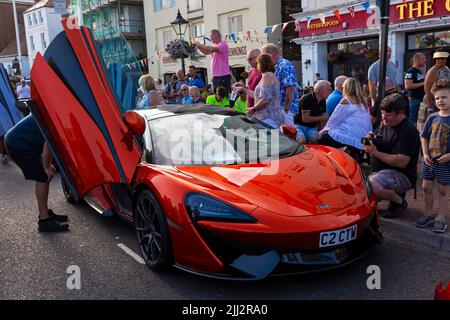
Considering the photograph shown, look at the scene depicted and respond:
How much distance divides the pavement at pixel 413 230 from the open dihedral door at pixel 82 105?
2.62 metres

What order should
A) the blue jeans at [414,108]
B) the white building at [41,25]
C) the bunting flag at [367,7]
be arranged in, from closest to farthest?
the blue jeans at [414,108] → the bunting flag at [367,7] → the white building at [41,25]

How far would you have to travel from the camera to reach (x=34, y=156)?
193 inches

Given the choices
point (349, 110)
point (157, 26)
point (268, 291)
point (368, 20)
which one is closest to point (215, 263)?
point (268, 291)

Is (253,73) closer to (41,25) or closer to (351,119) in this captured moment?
(351,119)

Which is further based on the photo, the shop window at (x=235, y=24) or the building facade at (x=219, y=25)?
the shop window at (x=235, y=24)

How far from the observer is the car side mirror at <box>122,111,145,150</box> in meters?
3.92

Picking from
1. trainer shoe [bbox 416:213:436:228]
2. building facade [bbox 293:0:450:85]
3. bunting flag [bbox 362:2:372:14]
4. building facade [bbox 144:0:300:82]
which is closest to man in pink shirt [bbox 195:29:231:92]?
trainer shoe [bbox 416:213:436:228]

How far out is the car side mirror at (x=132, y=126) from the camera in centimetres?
392

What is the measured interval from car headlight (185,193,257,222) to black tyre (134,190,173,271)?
319 mm

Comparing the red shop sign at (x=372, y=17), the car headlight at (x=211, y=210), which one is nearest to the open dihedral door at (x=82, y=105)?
the car headlight at (x=211, y=210)

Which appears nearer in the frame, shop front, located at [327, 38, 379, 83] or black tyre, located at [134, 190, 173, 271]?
black tyre, located at [134, 190, 173, 271]

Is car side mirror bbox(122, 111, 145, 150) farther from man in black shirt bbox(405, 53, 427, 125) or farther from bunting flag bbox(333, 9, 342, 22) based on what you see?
bunting flag bbox(333, 9, 342, 22)

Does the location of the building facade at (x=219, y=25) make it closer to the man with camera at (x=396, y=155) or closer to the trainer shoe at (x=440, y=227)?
the man with camera at (x=396, y=155)

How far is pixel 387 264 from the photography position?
352cm
